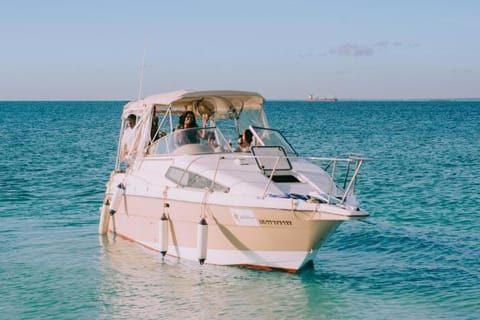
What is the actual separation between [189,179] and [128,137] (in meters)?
4.31

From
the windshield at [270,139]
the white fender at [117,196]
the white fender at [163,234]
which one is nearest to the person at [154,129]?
the white fender at [117,196]

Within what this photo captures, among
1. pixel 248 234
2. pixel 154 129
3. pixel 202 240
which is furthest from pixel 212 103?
pixel 248 234

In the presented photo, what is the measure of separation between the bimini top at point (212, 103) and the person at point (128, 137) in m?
0.33

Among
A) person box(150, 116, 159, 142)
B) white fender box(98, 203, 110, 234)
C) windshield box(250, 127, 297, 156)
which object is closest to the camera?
windshield box(250, 127, 297, 156)

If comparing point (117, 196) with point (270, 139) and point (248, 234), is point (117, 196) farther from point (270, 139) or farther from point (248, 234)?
point (248, 234)

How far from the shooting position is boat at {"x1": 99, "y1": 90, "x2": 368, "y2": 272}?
13.0 meters

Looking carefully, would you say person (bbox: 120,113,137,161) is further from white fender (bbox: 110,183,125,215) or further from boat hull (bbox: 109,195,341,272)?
boat hull (bbox: 109,195,341,272)

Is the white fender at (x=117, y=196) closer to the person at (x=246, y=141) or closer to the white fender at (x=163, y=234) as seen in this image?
the white fender at (x=163, y=234)

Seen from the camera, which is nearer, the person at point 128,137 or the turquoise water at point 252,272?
the turquoise water at point 252,272

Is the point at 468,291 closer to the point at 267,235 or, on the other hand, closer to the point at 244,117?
the point at 267,235

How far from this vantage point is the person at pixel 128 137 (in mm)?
17828

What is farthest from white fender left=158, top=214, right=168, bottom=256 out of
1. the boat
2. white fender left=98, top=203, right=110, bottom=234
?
white fender left=98, top=203, right=110, bottom=234

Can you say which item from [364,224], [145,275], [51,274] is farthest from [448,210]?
[51,274]

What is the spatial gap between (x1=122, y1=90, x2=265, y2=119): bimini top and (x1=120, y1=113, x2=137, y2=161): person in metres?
0.33
